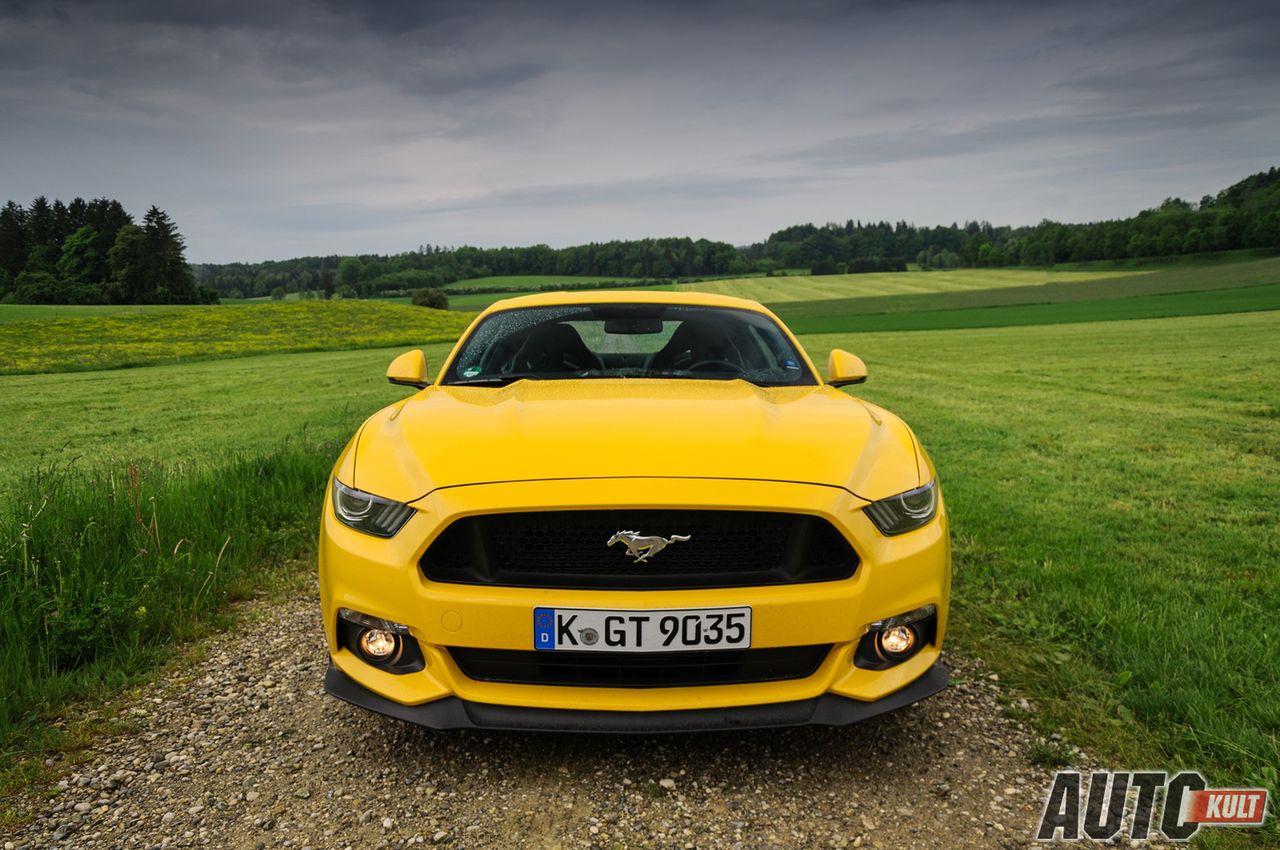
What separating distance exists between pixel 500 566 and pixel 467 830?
27.0 inches

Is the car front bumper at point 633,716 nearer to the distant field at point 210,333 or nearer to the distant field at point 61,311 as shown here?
the distant field at point 210,333

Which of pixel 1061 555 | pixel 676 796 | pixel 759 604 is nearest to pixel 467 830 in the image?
pixel 676 796

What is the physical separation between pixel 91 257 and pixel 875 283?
7529cm

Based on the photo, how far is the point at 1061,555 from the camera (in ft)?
14.0

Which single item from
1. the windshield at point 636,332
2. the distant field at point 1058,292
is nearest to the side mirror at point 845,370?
the windshield at point 636,332

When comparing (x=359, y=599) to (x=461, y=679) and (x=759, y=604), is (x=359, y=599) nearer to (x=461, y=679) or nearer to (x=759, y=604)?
(x=461, y=679)

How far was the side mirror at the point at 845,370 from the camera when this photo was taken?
378 centimetres

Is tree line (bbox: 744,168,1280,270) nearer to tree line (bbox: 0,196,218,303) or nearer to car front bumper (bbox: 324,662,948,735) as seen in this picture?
tree line (bbox: 0,196,218,303)

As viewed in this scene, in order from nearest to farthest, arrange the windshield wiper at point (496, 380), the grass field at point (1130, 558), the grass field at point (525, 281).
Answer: the grass field at point (1130, 558), the windshield wiper at point (496, 380), the grass field at point (525, 281)

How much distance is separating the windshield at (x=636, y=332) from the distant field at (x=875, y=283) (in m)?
62.1

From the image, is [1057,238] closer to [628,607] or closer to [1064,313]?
[1064,313]

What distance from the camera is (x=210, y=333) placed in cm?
3912

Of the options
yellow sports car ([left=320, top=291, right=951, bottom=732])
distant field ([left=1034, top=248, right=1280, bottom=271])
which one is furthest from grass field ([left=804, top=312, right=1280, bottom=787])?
distant field ([left=1034, top=248, right=1280, bottom=271])

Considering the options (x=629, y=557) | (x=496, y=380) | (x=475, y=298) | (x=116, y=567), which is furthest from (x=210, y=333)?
(x=629, y=557)
